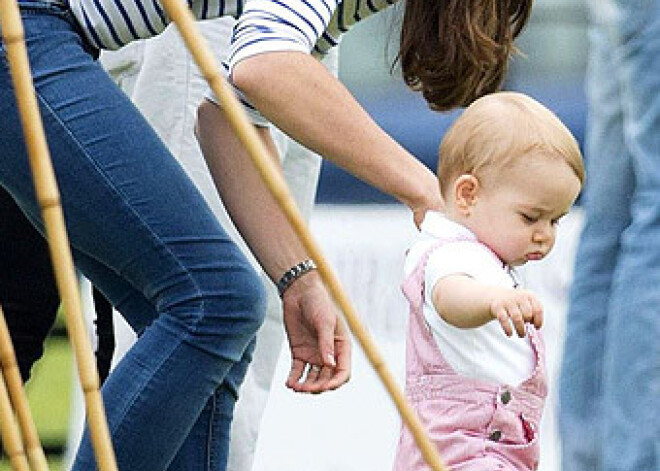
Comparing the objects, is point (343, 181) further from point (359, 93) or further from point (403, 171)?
point (403, 171)

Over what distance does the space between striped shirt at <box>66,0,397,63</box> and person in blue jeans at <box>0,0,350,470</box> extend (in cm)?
4

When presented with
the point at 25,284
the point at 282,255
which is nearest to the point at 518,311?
the point at 282,255

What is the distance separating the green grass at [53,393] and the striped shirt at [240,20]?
216 cm

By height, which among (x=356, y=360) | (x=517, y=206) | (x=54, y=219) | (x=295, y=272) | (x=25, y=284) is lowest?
(x=356, y=360)

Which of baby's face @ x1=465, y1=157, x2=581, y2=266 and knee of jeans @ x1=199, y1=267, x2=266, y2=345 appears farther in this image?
baby's face @ x1=465, y1=157, x2=581, y2=266

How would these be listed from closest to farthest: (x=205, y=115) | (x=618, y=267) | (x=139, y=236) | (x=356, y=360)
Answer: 1. (x=139, y=236)
2. (x=618, y=267)
3. (x=205, y=115)
4. (x=356, y=360)

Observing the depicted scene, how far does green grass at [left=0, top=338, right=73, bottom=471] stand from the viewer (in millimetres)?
4648

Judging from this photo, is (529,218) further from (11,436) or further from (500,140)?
(11,436)

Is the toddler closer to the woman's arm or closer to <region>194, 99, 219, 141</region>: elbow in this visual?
the woman's arm

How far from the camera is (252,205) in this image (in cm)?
274

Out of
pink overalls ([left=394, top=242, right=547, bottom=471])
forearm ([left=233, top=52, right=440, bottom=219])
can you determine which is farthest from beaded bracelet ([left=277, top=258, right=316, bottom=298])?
forearm ([left=233, top=52, right=440, bottom=219])

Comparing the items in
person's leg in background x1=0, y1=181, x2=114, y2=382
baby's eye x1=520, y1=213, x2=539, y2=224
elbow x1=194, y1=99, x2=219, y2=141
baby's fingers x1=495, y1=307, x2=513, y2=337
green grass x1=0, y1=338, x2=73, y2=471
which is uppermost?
elbow x1=194, y1=99, x2=219, y2=141

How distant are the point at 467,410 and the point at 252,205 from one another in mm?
379

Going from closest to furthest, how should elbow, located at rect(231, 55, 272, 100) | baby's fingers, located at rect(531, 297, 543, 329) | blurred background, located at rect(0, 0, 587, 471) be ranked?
baby's fingers, located at rect(531, 297, 543, 329), elbow, located at rect(231, 55, 272, 100), blurred background, located at rect(0, 0, 587, 471)
